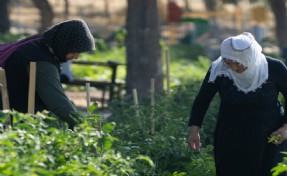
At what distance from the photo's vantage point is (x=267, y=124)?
21.2 feet

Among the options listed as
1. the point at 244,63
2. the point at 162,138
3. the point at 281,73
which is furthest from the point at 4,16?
the point at 244,63

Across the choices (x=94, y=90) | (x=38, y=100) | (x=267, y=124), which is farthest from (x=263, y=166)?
(x=94, y=90)

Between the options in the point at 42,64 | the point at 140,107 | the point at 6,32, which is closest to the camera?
the point at 42,64

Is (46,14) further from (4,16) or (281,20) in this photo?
(281,20)

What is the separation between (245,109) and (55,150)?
1988 millimetres

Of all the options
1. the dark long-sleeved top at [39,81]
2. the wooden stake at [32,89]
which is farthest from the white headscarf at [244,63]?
the wooden stake at [32,89]

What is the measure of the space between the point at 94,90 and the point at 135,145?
1019 cm

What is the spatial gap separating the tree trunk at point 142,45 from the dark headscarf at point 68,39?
23.4 feet

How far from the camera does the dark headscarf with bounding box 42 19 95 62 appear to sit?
6137 millimetres

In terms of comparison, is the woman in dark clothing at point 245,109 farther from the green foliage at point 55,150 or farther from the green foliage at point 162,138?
the green foliage at point 55,150

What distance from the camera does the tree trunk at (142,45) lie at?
43.9 feet

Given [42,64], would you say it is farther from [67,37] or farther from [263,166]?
[263,166]

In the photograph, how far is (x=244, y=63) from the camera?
6.20m

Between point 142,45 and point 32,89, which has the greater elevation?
point 32,89
